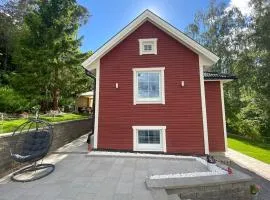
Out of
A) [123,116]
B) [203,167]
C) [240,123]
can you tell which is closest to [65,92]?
[123,116]

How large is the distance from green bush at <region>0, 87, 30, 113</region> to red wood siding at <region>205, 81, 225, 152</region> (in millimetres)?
12162

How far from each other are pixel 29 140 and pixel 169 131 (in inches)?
203

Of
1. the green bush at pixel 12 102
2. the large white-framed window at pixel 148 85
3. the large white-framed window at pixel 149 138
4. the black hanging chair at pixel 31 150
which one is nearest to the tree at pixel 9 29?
the green bush at pixel 12 102

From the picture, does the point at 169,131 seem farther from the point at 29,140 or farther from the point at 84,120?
the point at 84,120

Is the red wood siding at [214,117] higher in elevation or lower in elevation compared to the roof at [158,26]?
lower

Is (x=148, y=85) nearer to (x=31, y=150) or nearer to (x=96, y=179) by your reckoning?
(x=96, y=179)

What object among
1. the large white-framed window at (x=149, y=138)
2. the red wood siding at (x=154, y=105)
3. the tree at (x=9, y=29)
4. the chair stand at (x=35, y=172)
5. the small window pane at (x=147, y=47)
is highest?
the tree at (x=9, y=29)

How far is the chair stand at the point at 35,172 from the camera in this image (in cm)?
564

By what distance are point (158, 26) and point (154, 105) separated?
3364 mm

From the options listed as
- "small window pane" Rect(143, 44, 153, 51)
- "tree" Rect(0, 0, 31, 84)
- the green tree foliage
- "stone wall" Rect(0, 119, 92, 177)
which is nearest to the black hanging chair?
"stone wall" Rect(0, 119, 92, 177)

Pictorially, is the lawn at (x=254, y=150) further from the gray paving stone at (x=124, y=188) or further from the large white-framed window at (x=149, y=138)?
the gray paving stone at (x=124, y=188)

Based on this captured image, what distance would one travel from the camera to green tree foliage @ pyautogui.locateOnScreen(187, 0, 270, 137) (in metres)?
21.8

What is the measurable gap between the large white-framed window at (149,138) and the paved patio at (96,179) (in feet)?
4.46

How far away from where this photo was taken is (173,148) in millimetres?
9148
